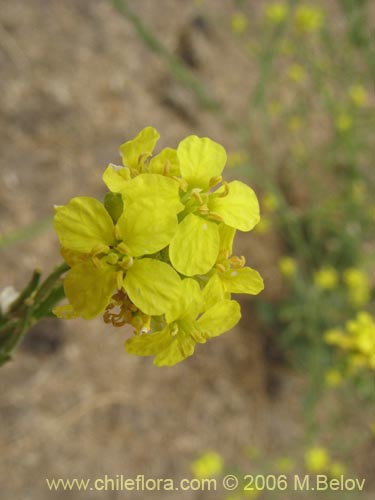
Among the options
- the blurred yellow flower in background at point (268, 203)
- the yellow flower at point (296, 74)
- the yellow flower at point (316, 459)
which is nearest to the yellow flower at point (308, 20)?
the yellow flower at point (296, 74)

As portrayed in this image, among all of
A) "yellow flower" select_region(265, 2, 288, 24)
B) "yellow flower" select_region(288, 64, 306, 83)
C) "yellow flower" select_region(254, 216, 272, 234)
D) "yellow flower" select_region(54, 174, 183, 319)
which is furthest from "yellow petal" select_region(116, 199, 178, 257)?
"yellow flower" select_region(288, 64, 306, 83)

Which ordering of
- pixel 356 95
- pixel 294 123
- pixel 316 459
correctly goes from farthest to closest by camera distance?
pixel 294 123, pixel 356 95, pixel 316 459

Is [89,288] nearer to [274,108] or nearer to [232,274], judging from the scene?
[232,274]

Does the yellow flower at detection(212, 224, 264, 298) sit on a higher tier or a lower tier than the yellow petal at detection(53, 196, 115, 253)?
lower

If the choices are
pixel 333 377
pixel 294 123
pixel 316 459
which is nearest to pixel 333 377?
pixel 333 377

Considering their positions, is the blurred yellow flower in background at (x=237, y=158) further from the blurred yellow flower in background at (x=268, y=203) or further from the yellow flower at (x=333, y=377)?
the yellow flower at (x=333, y=377)

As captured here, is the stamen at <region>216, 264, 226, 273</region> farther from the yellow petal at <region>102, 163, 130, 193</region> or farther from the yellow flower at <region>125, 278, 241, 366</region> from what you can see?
the yellow petal at <region>102, 163, 130, 193</region>
